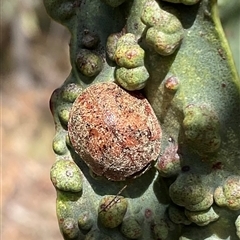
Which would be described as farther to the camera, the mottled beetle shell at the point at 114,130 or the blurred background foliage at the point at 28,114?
the blurred background foliage at the point at 28,114

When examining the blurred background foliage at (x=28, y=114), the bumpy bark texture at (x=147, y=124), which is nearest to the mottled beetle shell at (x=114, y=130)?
the bumpy bark texture at (x=147, y=124)

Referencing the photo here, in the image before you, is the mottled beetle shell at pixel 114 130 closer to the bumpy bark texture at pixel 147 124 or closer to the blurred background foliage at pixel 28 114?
the bumpy bark texture at pixel 147 124

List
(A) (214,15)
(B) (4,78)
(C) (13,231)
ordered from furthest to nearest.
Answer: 1. (B) (4,78)
2. (C) (13,231)
3. (A) (214,15)

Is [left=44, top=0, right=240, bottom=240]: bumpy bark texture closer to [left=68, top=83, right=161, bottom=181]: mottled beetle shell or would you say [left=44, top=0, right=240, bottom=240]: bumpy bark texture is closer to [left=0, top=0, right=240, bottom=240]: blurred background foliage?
[left=68, top=83, right=161, bottom=181]: mottled beetle shell

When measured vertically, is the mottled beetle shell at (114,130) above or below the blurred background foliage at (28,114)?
above

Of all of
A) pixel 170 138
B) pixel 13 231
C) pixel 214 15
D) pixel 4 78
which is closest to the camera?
pixel 214 15

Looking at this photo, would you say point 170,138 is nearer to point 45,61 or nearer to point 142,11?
point 142,11

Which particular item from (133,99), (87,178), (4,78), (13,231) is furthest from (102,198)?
(4,78)
